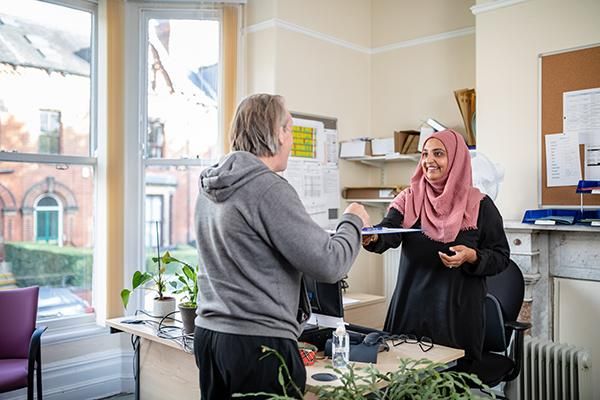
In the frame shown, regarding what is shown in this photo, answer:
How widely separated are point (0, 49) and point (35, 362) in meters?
1.88

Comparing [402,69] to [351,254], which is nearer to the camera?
[351,254]

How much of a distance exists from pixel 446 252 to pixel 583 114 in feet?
4.76

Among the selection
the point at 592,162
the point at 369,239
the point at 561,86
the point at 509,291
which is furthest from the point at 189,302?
the point at 561,86

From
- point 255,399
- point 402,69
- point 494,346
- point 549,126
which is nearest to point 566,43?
point 549,126

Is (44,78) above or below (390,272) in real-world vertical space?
above

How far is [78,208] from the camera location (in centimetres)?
374

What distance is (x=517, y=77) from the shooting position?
335cm

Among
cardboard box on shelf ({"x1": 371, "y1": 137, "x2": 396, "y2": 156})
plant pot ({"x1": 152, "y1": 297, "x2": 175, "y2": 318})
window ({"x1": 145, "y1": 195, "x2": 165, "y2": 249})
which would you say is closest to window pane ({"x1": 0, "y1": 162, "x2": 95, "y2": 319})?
window ({"x1": 145, "y1": 195, "x2": 165, "y2": 249})

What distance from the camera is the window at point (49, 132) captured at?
11.7 feet

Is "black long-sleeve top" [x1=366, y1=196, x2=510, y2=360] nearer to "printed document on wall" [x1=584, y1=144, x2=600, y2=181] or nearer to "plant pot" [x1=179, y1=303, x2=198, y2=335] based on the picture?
"plant pot" [x1=179, y1=303, x2=198, y2=335]

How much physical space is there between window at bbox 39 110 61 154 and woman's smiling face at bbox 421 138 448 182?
247 centimetres

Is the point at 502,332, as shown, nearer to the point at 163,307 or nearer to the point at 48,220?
the point at 163,307

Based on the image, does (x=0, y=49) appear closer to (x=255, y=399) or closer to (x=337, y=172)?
(x=337, y=172)

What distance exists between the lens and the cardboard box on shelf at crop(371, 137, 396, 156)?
4202 mm
